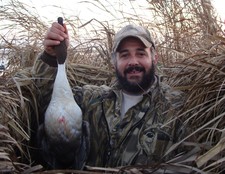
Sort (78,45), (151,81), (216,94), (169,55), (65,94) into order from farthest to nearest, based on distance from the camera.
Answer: (78,45), (169,55), (151,81), (65,94), (216,94)

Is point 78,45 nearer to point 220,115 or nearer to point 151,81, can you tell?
point 151,81

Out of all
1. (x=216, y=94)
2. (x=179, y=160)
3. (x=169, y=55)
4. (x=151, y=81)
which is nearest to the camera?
(x=179, y=160)

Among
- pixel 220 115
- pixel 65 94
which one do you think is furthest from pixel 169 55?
pixel 220 115

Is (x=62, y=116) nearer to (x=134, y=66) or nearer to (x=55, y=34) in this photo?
(x=55, y=34)

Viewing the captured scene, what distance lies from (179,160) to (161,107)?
3.39 ft

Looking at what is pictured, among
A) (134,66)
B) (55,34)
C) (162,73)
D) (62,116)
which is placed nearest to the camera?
(62,116)

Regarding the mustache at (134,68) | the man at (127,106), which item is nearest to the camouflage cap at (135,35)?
the man at (127,106)

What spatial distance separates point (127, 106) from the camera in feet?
9.86

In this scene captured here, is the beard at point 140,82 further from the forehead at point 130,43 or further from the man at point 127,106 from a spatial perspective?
the forehead at point 130,43

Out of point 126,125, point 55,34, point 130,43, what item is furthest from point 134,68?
point 55,34

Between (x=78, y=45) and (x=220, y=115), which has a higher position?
(x=78, y=45)

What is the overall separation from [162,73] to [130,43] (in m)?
0.38

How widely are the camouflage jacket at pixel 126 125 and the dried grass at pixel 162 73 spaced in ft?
0.49

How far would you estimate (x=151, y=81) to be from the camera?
2.99m
